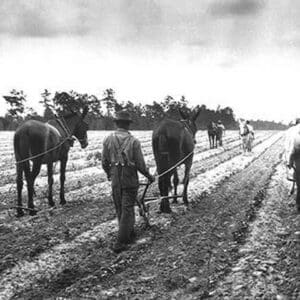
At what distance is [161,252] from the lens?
19.2 ft

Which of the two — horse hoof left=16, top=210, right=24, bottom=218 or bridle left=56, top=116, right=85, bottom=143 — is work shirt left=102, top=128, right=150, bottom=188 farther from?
bridle left=56, top=116, right=85, bottom=143

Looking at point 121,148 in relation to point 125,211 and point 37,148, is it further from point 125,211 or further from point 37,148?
point 37,148

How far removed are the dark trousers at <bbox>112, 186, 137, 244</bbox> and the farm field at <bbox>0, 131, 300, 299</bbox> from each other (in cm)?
24

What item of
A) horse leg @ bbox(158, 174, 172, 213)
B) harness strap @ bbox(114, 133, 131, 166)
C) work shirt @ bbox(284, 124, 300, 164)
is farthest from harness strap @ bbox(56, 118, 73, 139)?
work shirt @ bbox(284, 124, 300, 164)

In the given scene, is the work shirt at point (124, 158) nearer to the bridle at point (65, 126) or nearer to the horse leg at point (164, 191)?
the horse leg at point (164, 191)

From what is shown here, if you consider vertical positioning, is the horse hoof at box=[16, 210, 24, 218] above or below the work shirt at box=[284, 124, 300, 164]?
below

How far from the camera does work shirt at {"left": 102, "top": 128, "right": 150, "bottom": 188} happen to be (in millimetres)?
6200

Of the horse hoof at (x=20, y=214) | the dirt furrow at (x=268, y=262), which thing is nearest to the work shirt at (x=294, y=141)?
the dirt furrow at (x=268, y=262)

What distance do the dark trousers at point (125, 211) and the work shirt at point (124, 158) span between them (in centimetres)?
12

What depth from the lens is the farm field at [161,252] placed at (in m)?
4.54

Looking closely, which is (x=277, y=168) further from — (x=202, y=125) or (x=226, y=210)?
(x=202, y=125)

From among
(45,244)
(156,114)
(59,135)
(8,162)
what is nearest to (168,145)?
(59,135)

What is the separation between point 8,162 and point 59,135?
37.1ft

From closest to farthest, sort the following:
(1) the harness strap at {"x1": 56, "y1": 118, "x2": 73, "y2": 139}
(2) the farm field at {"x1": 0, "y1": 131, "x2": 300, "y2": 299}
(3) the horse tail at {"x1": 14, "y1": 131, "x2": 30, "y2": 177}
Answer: (2) the farm field at {"x1": 0, "y1": 131, "x2": 300, "y2": 299}, (3) the horse tail at {"x1": 14, "y1": 131, "x2": 30, "y2": 177}, (1) the harness strap at {"x1": 56, "y1": 118, "x2": 73, "y2": 139}
